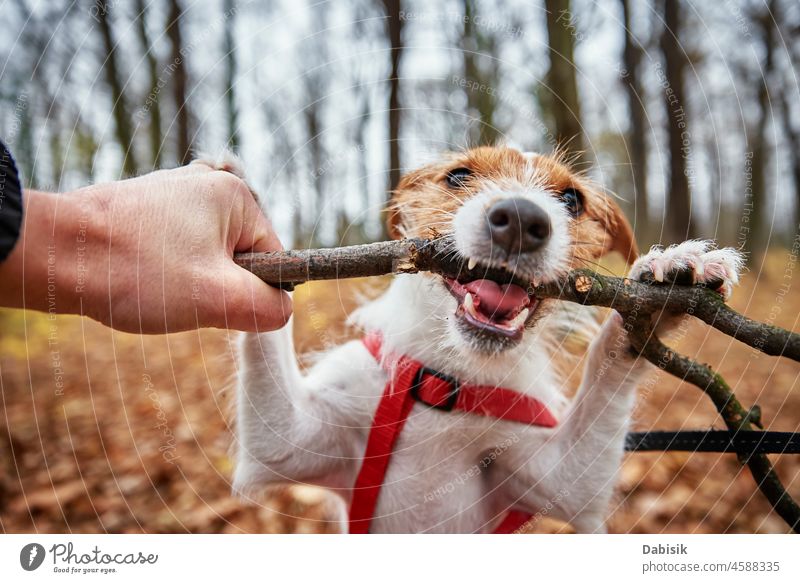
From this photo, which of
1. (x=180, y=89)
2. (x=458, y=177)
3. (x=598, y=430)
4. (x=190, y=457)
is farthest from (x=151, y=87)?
(x=598, y=430)

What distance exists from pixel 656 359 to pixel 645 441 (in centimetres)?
68

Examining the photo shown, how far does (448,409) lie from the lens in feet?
6.22

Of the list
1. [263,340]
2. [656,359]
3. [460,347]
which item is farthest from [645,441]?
[263,340]

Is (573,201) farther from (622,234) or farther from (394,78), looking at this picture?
(394,78)

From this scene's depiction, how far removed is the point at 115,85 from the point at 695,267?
462 centimetres

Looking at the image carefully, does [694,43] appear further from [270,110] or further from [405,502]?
[405,502]

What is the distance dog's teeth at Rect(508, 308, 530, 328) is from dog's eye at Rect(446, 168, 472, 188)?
1.97 feet

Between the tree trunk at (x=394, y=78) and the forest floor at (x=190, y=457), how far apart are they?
1.25 meters

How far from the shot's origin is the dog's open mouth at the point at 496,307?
1.56 meters

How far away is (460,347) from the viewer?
165cm

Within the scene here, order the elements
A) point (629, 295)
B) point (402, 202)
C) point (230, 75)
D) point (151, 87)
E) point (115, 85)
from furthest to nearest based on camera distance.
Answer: point (151, 87)
point (115, 85)
point (230, 75)
point (402, 202)
point (629, 295)

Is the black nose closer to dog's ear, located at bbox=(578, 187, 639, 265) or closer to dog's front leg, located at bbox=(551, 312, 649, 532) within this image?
dog's front leg, located at bbox=(551, 312, 649, 532)

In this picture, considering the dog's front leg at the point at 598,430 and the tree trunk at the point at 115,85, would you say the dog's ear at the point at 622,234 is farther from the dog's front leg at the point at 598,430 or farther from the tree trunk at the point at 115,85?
the tree trunk at the point at 115,85

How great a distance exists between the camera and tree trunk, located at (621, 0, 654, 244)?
5.11m
